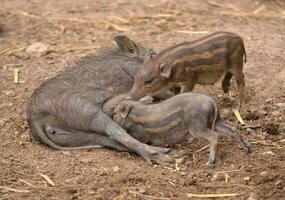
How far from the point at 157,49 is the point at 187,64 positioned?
1.82 m

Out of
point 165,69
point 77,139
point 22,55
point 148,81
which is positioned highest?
point 165,69

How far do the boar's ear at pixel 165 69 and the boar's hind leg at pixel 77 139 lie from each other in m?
0.72

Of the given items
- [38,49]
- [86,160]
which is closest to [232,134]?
[86,160]

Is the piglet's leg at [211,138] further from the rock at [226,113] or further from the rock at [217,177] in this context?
the rock at [226,113]

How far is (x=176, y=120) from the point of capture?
20.1 ft

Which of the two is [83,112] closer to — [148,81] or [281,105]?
[148,81]

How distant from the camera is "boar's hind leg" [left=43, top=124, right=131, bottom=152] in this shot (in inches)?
257

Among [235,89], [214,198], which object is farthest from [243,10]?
[214,198]

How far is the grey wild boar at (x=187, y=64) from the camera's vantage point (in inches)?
264

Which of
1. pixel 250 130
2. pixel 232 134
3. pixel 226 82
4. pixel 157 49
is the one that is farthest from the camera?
pixel 157 49

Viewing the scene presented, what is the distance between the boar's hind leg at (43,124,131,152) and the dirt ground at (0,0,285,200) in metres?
0.11

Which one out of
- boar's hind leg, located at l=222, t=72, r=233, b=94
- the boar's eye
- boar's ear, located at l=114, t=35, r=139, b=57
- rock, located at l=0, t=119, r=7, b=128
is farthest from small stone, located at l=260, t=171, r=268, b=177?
rock, located at l=0, t=119, r=7, b=128

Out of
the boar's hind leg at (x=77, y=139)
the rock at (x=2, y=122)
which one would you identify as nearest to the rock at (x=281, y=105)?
the boar's hind leg at (x=77, y=139)

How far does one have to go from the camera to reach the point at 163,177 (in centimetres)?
582
